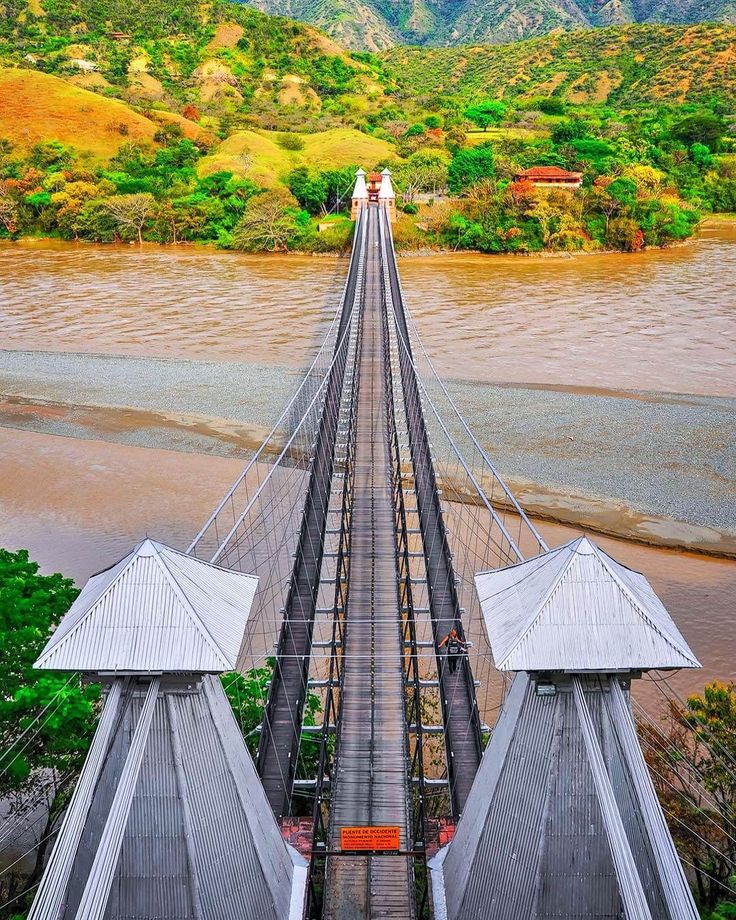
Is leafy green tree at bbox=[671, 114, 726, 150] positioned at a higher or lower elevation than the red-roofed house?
higher

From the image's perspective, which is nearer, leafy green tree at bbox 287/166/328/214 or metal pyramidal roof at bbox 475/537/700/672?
metal pyramidal roof at bbox 475/537/700/672

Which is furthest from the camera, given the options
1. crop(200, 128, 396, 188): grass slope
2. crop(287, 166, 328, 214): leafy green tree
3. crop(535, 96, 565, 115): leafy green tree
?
crop(535, 96, 565, 115): leafy green tree

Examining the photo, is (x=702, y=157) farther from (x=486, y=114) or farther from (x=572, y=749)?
(x=572, y=749)

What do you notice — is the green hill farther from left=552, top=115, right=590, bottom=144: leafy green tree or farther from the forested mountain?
the forested mountain

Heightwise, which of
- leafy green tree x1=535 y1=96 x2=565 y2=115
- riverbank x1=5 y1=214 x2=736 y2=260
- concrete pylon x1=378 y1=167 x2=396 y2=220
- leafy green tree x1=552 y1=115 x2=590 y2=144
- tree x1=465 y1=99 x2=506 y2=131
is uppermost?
leafy green tree x1=535 y1=96 x2=565 y2=115

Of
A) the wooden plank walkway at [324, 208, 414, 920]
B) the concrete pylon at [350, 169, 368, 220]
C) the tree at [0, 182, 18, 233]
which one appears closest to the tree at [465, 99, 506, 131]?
the concrete pylon at [350, 169, 368, 220]

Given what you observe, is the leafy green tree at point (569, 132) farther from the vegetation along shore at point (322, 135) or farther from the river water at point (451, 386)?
the river water at point (451, 386)

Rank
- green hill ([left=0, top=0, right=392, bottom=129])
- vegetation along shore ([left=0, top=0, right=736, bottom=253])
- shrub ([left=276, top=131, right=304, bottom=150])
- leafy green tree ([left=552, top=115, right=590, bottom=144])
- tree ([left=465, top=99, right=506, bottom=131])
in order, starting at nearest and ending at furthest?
1. vegetation along shore ([left=0, top=0, right=736, bottom=253])
2. leafy green tree ([left=552, top=115, right=590, bottom=144])
3. shrub ([left=276, top=131, right=304, bottom=150])
4. tree ([left=465, top=99, right=506, bottom=131])
5. green hill ([left=0, top=0, right=392, bottom=129])
